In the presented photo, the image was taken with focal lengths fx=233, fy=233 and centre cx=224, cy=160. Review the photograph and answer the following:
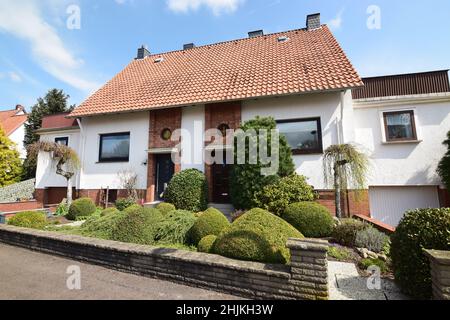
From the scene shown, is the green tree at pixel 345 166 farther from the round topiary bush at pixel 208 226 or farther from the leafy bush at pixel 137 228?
the leafy bush at pixel 137 228

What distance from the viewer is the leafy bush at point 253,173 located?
7.23 meters

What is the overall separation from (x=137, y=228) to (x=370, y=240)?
16.5 ft

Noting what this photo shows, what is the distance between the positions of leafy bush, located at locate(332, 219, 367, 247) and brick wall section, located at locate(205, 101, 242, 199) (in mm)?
5213

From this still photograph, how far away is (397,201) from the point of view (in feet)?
28.0

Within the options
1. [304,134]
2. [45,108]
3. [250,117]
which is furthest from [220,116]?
[45,108]

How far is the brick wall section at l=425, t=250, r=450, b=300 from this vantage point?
2537 millimetres

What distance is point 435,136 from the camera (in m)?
8.23

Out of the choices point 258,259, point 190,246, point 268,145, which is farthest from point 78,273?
point 268,145

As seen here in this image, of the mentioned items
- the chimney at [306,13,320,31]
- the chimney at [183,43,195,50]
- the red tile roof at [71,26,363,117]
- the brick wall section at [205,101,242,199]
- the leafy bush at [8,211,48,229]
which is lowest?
the leafy bush at [8,211,48,229]

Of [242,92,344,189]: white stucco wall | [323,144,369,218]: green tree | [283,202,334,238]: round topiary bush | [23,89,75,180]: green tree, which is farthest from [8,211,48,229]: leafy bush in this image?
[23,89,75,180]: green tree

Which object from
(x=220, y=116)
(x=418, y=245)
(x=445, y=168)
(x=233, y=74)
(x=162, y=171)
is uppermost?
(x=233, y=74)

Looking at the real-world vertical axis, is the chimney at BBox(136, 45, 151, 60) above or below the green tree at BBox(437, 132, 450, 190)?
above

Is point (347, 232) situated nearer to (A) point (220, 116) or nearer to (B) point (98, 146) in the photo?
(A) point (220, 116)

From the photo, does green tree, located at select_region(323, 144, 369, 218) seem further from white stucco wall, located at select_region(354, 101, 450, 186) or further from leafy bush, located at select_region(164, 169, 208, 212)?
leafy bush, located at select_region(164, 169, 208, 212)
